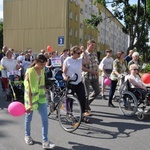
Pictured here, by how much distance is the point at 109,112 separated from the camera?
25.8 feet

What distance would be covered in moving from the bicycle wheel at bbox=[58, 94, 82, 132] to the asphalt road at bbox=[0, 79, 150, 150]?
145mm

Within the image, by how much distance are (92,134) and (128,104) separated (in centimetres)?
191

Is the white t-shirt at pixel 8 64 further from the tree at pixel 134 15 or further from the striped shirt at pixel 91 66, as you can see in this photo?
the tree at pixel 134 15

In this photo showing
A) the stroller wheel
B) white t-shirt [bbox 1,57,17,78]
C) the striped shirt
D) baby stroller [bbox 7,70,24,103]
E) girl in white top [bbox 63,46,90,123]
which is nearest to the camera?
girl in white top [bbox 63,46,90,123]

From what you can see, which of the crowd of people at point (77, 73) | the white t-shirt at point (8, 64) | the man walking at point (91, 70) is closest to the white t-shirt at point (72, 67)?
the crowd of people at point (77, 73)

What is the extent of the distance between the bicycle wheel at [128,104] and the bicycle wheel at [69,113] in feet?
5.91

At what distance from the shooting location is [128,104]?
23.8 feet

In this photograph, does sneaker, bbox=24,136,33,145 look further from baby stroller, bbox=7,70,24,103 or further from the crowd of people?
baby stroller, bbox=7,70,24,103

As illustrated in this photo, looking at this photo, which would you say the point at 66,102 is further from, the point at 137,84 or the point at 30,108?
the point at 137,84

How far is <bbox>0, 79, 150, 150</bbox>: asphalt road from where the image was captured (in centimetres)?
499

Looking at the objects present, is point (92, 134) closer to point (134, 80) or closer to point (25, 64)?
point (134, 80)

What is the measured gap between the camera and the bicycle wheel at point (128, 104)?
6.96m

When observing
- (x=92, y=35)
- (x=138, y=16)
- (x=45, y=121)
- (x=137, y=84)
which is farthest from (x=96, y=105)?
(x=92, y=35)

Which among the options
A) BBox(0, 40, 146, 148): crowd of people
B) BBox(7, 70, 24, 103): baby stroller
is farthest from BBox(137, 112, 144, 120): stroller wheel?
BBox(7, 70, 24, 103): baby stroller
